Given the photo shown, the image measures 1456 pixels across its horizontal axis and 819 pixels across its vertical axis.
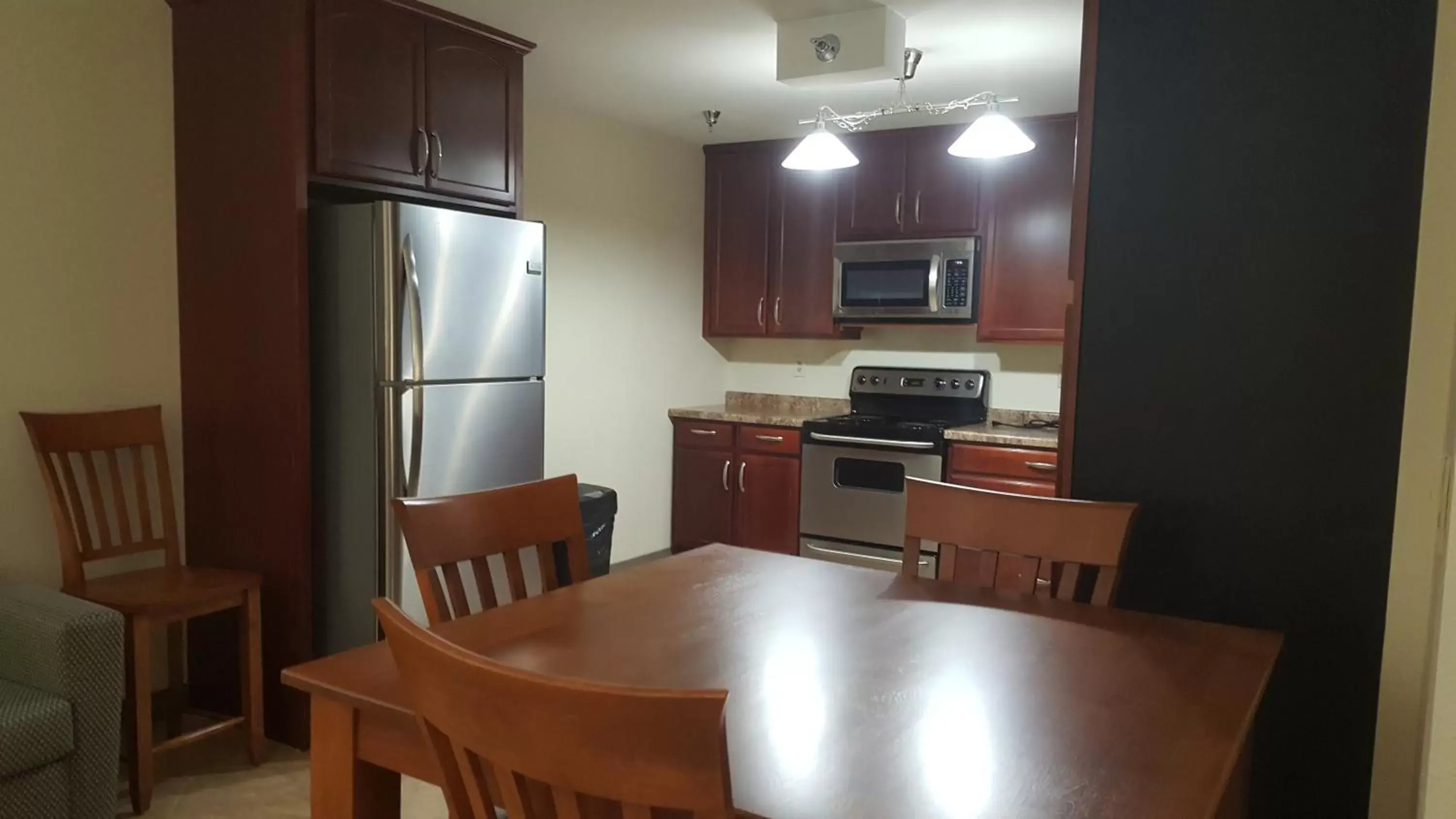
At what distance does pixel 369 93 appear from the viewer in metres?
2.74

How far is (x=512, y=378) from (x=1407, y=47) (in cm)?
240

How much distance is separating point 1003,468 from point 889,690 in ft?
9.39

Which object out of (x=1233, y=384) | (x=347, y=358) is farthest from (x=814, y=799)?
(x=347, y=358)

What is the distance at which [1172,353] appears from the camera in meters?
1.91

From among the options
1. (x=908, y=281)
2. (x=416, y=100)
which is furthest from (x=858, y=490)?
(x=416, y=100)

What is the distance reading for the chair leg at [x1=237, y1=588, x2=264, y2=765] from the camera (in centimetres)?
261

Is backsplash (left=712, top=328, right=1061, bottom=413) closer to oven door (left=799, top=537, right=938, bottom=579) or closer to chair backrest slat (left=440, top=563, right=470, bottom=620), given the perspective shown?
oven door (left=799, top=537, right=938, bottom=579)

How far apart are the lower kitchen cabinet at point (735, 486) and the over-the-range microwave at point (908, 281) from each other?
2.33ft

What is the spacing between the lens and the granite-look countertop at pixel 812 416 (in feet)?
12.9

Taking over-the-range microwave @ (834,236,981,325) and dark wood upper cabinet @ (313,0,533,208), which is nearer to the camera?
dark wood upper cabinet @ (313,0,533,208)

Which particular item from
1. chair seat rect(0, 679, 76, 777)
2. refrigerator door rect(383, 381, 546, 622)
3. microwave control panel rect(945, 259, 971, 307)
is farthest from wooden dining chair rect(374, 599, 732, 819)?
microwave control panel rect(945, 259, 971, 307)

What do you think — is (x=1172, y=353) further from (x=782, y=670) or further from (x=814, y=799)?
(x=814, y=799)

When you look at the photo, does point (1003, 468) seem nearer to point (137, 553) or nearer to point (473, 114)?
point (473, 114)

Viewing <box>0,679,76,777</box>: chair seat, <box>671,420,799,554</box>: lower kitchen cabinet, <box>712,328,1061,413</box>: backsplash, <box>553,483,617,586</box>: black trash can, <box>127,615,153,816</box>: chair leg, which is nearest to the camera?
<box>0,679,76,777</box>: chair seat
